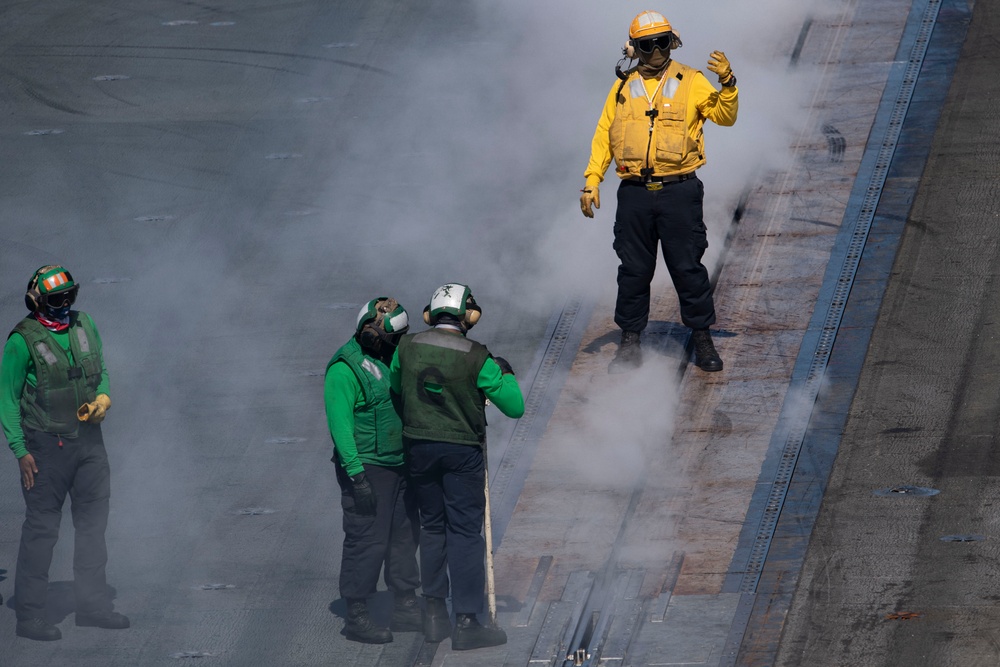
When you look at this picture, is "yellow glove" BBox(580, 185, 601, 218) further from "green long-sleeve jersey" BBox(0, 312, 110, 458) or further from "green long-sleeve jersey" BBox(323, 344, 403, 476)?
"green long-sleeve jersey" BBox(0, 312, 110, 458)

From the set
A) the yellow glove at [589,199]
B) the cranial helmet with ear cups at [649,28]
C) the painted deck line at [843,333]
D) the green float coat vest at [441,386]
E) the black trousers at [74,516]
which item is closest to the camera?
the green float coat vest at [441,386]

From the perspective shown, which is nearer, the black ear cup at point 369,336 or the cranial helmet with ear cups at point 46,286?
the black ear cup at point 369,336

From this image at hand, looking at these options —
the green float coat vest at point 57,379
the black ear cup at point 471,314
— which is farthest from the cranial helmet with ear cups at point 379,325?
the green float coat vest at point 57,379

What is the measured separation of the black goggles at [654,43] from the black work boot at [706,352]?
187 centimetres

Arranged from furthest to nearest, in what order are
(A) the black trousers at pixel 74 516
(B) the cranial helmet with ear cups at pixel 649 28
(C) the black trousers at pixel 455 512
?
(B) the cranial helmet with ear cups at pixel 649 28 → (A) the black trousers at pixel 74 516 → (C) the black trousers at pixel 455 512

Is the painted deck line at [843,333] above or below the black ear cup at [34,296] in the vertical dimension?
below

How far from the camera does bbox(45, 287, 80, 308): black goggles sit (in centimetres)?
800

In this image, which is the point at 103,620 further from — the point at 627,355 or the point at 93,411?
the point at 627,355

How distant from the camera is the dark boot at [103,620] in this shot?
8.16 m

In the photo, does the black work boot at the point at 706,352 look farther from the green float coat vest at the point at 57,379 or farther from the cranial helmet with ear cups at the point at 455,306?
the green float coat vest at the point at 57,379

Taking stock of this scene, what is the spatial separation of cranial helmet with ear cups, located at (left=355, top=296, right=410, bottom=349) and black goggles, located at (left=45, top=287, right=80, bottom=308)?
1.60 meters


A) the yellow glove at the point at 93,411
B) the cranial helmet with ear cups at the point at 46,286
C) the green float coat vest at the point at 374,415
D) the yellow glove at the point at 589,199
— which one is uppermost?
the yellow glove at the point at 589,199

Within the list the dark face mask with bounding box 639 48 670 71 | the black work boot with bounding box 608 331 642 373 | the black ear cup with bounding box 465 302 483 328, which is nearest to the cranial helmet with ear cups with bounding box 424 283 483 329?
the black ear cup with bounding box 465 302 483 328

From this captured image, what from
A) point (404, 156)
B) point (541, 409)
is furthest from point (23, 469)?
point (404, 156)
